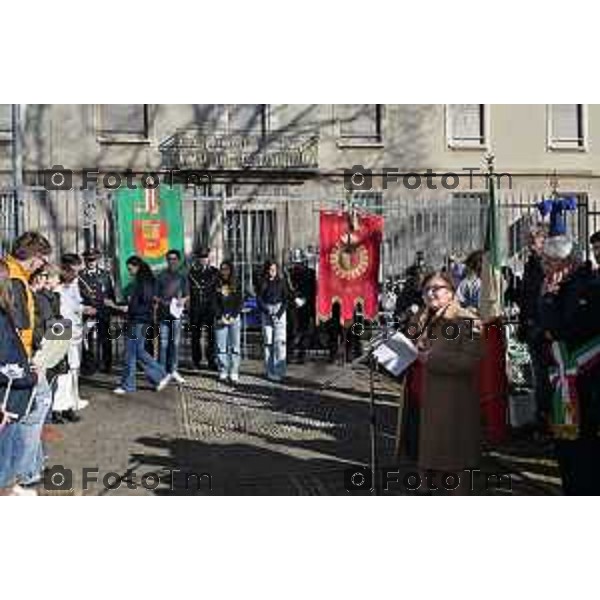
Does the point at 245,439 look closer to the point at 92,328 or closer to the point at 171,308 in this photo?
the point at 171,308

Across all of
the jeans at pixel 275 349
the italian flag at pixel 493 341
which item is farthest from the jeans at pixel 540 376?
the jeans at pixel 275 349

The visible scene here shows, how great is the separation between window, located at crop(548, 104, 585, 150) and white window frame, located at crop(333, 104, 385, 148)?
108cm

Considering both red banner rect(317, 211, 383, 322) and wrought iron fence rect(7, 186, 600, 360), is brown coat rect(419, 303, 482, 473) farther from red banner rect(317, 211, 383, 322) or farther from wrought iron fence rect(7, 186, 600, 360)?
wrought iron fence rect(7, 186, 600, 360)

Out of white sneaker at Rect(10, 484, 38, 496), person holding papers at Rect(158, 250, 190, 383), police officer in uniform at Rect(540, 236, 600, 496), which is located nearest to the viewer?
police officer in uniform at Rect(540, 236, 600, 496)

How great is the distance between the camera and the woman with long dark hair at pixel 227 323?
747cm

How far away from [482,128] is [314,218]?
1.55 meters

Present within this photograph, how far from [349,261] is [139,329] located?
1.74 meters

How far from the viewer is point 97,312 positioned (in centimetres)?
705

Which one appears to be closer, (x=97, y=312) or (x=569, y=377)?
(x=569, y=377)

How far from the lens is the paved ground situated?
20.4ft

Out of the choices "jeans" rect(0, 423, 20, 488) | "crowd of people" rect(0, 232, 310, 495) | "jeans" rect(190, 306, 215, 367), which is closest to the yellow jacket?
"crowd of people" rect(0, 232, 310, 495)

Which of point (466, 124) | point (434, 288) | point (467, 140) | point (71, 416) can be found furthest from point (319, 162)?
point (71, 416)

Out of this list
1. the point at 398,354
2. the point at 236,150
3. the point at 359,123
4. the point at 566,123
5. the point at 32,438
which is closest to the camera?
the point at 32,438

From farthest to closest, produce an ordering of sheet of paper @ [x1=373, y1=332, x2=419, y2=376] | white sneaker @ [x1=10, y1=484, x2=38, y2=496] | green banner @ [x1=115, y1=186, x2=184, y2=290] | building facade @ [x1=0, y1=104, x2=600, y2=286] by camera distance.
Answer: green banner @ [x1=115, y1=186, x2=184, y2=290]
building facade @ [x1=0, y1=104, x2=600, y2=286]
sheet of paper @ [x1=373, y1=332, x2=419, y2=376]
white sneaker @ [x1=10, y1=484, x2=38, y2=496]
